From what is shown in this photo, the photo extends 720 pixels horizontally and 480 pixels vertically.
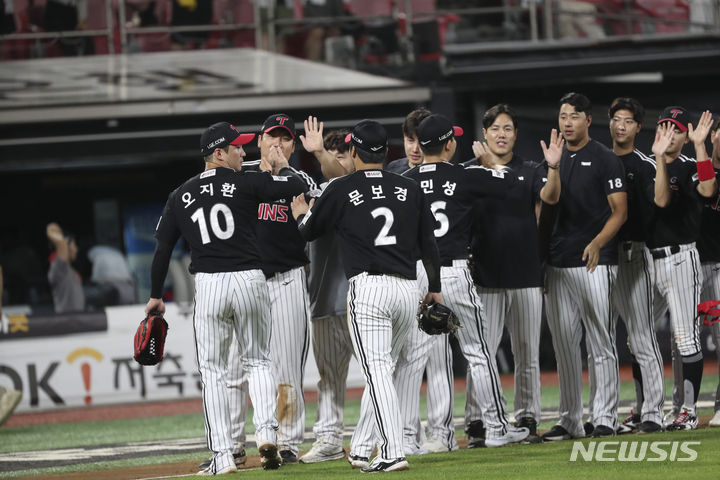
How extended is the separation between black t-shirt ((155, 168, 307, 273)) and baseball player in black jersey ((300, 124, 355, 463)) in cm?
66

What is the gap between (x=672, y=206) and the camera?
7.71m

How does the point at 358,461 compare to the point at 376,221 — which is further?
the point at 358,461

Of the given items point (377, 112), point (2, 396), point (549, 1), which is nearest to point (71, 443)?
point (2, 396)

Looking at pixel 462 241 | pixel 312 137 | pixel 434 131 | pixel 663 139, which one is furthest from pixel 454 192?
pixel 663 139

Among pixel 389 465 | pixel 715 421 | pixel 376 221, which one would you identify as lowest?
pixel 715 421

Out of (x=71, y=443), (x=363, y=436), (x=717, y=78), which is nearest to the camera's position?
(x=363, y=436)

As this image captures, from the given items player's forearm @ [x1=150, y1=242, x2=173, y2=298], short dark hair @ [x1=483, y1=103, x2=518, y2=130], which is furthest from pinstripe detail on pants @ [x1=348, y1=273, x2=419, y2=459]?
short dark hair @ [x1=483, y1=103, x2=518, y2=130]

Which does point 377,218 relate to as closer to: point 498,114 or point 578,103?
point 498,114

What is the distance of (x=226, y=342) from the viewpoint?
264 inches

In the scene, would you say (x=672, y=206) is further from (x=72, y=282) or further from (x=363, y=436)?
(x=72, y=282)

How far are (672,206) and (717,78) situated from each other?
8943 mm

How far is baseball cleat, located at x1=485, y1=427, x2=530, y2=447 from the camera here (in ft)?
23.9

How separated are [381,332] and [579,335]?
2051 millimetres

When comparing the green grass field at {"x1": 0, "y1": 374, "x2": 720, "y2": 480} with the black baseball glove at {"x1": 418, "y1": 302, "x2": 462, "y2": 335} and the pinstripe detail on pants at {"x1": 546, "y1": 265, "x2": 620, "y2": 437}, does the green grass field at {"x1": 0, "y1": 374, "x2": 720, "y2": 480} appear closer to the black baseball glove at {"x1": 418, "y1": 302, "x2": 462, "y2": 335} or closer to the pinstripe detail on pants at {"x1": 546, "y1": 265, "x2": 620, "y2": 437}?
the pinstripe detail on pants at {"x1": 546, "y1": 265, "x2": 620, "y2": 437}
